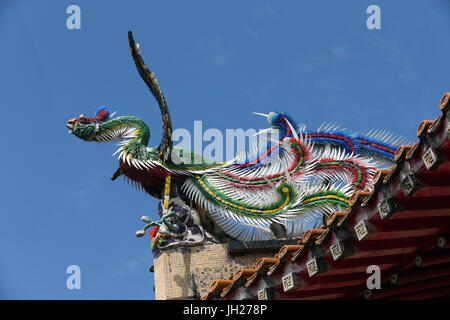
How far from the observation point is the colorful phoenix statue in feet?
43.9

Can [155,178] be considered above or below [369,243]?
above

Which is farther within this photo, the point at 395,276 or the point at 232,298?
the point at 232,298

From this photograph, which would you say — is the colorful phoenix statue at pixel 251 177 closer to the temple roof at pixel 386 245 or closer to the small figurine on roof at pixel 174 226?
the small figurine on roof at pixel 174 226

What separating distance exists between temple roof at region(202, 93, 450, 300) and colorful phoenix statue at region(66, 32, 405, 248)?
190 inches

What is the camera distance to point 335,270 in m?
7.50

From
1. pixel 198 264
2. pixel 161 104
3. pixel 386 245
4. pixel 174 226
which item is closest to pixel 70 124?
pixel 161 104

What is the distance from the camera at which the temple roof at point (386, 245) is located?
20.5 feet

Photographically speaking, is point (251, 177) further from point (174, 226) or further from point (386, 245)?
point (386, 245)

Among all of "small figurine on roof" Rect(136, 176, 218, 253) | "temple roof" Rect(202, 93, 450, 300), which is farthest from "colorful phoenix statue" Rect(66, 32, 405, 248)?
"temple roof" Rect(202, 93, 450, 300)

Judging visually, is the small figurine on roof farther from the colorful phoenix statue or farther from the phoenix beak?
the phoenix beak

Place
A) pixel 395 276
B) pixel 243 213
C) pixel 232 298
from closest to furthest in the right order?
pixel 395 276, pixel 232 298, pixel 243 213

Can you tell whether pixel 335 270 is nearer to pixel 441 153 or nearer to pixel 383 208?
pixel 383 208

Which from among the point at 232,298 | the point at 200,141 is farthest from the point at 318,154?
the point at 232,298
